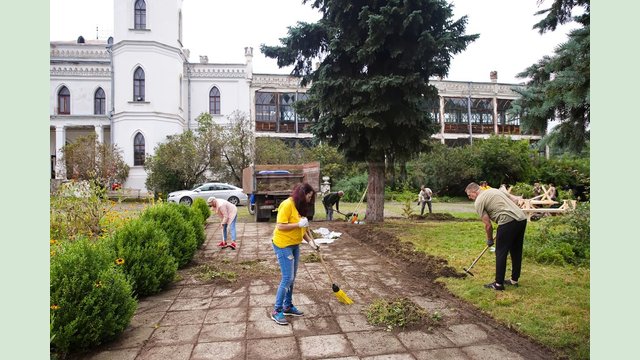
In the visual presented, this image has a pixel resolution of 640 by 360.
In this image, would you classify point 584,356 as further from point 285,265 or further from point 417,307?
point 285,265

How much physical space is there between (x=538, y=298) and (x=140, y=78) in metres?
29.2

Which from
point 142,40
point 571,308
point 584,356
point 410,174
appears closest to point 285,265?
point 584,356

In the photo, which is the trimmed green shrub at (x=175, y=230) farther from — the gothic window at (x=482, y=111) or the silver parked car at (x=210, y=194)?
the gothic window at (x=482, y=111)

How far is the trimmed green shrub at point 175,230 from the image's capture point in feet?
23.2

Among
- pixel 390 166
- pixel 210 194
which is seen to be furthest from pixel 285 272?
pixel 210 194

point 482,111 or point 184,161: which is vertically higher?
point 482,111

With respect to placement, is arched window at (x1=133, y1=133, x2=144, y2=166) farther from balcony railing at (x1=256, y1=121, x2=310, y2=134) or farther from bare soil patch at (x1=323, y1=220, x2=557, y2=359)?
bare soil patch at (x1=323, y1=220, x2=557, y2=359)

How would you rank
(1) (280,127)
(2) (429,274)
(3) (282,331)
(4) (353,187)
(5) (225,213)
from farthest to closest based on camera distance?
(1) (280,127) < (4) (353,187) < (5) (225,213) < (2) (429,274) < (3) (282,331)

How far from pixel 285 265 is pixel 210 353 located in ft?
4.07

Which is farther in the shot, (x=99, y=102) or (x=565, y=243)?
(x=99, y=102)

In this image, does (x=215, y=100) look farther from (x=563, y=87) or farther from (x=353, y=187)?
(x=563, y=87)

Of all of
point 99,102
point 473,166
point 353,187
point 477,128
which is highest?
point 99,102

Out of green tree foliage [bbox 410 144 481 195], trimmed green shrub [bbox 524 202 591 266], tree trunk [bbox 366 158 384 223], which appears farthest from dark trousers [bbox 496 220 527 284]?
green tree foliage [bbox 410 144 481 195]

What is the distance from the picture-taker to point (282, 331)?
14.8 ft
